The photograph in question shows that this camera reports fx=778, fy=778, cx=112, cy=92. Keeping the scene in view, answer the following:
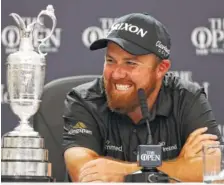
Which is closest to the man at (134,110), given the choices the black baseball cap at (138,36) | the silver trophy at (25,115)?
the black baseball cap at (138,36)

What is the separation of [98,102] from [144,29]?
0.42m

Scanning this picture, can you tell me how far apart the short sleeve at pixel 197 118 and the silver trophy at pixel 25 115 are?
99cm

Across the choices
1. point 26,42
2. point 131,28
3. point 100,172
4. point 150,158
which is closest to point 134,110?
point 131,28

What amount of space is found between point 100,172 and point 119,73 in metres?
0.48

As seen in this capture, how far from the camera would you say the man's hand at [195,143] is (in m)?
2.96

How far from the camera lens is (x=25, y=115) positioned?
231 centimetres

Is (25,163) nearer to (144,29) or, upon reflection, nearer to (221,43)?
(144,29)

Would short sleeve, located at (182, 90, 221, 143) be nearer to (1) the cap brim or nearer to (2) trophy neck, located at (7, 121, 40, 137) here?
(1) the cap brim

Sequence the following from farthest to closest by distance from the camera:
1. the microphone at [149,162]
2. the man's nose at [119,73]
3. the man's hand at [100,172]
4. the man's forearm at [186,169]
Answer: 1. the man's nose at [119,73]
2. the man's forearm at [186,169]
3. the man's hand at [100,172]
4. the microphone at [149,162]

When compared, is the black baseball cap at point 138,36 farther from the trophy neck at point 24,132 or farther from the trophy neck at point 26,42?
the trophy neck at point 24,132

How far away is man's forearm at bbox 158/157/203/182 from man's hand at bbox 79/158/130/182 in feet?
0.70

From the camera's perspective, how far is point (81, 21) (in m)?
4.45

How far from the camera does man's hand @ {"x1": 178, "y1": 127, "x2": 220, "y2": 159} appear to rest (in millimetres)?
2963

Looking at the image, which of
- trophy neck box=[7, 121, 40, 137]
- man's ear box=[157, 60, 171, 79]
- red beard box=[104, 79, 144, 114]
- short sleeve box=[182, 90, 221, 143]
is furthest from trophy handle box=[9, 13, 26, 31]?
short sleeve box=[182, 90, 221, 143]
